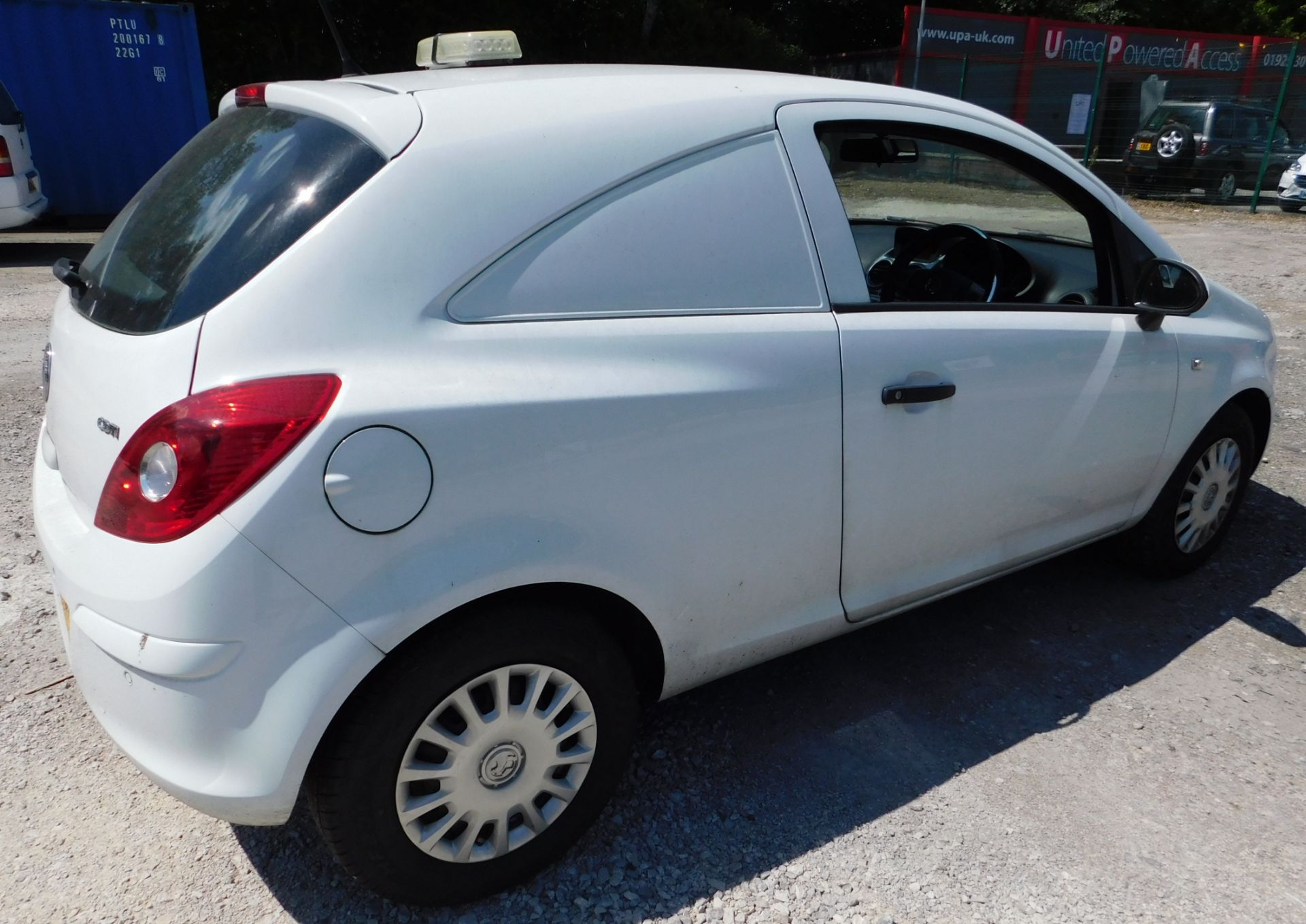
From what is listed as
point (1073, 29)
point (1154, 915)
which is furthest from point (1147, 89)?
point (1154, 915)

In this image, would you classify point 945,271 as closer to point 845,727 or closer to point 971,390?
point 971,390

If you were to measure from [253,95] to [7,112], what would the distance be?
8.86 metres

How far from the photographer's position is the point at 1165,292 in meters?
3.15

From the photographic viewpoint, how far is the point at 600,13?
23453 millimetres

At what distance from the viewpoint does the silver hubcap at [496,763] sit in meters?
2.01

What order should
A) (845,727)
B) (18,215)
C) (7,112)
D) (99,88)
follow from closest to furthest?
(845,727)
(7,112)
(18,215)
(99,88)

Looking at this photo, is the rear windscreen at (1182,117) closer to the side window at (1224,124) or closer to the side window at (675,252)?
the side window at (1224,124)

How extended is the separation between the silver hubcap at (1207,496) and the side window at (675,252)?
197 centimetres

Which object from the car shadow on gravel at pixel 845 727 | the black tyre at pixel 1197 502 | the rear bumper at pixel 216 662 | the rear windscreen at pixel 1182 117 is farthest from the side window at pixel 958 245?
the rear windscreen at pixel 1182 117

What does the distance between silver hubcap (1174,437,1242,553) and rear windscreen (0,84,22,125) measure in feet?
33.1

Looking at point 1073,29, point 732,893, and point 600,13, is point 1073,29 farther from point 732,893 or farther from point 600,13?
point 732,893

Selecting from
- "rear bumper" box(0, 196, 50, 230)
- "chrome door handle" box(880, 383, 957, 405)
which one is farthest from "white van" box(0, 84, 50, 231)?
"chrome door handle" box(880, 383, 957, 405)

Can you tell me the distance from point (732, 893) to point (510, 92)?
1843mm

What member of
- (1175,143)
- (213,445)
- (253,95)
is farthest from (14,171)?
(1175,143)
